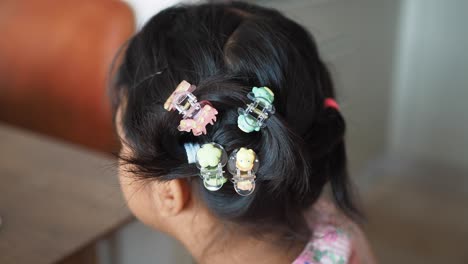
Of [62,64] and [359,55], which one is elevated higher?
[62,64]

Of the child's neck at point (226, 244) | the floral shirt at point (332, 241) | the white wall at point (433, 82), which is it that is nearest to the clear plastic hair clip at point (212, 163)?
the child's neck at point (226, 244)

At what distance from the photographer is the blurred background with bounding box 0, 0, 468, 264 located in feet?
3.99

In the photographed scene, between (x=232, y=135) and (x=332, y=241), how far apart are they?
0.30 metres

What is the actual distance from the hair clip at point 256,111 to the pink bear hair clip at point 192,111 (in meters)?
0.03

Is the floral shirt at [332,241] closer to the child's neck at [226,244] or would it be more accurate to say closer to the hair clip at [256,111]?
the child's neck at [226,244]

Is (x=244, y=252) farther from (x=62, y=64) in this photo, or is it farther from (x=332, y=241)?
(x=62, y=64)

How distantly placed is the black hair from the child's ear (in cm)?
2

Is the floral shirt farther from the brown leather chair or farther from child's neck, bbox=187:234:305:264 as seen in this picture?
the brown leather chair

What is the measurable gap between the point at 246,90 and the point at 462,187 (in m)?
1.79

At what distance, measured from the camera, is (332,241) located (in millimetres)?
792

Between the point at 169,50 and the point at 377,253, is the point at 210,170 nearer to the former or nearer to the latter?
the point at 169,50

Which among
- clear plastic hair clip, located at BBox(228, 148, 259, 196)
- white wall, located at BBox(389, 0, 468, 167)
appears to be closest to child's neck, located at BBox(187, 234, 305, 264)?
clear plastic hair clip, located at BBox(228, 148, 259, 196)

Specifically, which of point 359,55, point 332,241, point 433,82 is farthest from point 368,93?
point 332,241

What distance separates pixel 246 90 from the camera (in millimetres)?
586
